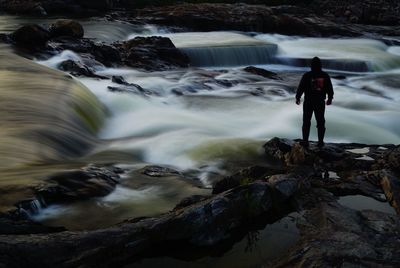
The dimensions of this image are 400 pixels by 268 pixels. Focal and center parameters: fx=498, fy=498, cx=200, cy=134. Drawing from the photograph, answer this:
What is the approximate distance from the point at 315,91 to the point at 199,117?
508 centimetres

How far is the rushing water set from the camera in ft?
24.4

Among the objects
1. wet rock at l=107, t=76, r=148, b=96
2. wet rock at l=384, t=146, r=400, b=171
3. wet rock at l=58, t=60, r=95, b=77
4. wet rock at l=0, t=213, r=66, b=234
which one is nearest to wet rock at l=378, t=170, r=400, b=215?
wet rock at l=384, t=146, r=400, b=171

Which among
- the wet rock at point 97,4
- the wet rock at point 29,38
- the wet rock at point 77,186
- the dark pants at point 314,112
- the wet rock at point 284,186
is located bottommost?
the wet rock at point 77,186

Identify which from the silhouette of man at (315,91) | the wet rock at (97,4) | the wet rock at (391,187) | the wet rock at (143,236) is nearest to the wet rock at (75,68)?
the silhouette of man at (315,91)

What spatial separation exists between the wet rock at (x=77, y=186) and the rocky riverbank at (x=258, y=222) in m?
1.01

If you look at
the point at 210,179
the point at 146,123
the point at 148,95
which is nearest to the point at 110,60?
the point at 148,95

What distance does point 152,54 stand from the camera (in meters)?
22.9

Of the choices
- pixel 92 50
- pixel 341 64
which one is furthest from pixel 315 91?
pixel 341 64

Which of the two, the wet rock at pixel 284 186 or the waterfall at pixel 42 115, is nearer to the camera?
the wet rock at pixel 284 186

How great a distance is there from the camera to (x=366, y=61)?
2428cm

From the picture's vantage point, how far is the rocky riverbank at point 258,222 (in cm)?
479

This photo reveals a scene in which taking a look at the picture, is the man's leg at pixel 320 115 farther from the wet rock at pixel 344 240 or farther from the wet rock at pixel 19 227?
the wet rock at pixel 19 227

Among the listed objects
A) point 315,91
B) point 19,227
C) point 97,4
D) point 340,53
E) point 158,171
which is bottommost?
point 158,171

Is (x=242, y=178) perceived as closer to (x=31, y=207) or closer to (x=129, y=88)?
(x=31, y=207)
